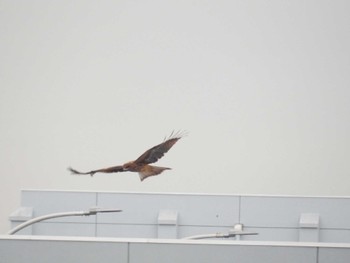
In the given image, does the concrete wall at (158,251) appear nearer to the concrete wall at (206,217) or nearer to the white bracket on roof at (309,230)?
the concrete wall at (206,217)

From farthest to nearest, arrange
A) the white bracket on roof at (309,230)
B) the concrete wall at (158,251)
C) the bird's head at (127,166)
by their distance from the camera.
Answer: the white bracket on roof at (309,230)
the bird's head at (127,166)
the concrete wall at (158,251)

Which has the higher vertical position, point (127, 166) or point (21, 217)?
point (127, 166)

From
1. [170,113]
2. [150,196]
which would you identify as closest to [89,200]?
[150,196]

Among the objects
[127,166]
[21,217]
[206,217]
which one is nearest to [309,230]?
[206,217]

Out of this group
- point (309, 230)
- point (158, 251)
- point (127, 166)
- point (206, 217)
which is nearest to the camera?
point (158, 251)

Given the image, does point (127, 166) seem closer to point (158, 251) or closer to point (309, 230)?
point (158, 251)

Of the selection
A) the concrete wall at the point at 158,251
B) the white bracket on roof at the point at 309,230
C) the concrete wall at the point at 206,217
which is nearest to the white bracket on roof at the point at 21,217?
the concrete wall at the point at 206,217

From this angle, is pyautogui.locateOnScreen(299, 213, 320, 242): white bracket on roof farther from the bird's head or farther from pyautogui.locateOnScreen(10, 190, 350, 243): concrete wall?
the bird's head

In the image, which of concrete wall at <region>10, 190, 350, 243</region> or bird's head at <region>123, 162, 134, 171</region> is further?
concrete wall at <region>10, 190, 350, 243</region>

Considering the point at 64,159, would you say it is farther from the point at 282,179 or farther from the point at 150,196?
the point at 150,196

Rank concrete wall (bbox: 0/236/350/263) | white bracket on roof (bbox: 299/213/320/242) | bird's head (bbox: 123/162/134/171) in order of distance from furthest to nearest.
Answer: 1. white bracket on roof (bbox: 299/213/320/242)
2. bird's head (bbox: 123/162/134/171)
3. concrete wall (bbox: 0/236/350/263)

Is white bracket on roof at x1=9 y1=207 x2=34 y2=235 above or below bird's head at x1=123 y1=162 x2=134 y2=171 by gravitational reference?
below

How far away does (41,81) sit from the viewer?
43.8 feet

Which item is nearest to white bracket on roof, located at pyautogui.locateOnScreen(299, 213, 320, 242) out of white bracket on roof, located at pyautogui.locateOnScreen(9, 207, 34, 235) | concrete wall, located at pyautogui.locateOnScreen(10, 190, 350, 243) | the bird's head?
concrete wall, located at pyautogui.locateOnScreen(10, 190, 350, 243)
